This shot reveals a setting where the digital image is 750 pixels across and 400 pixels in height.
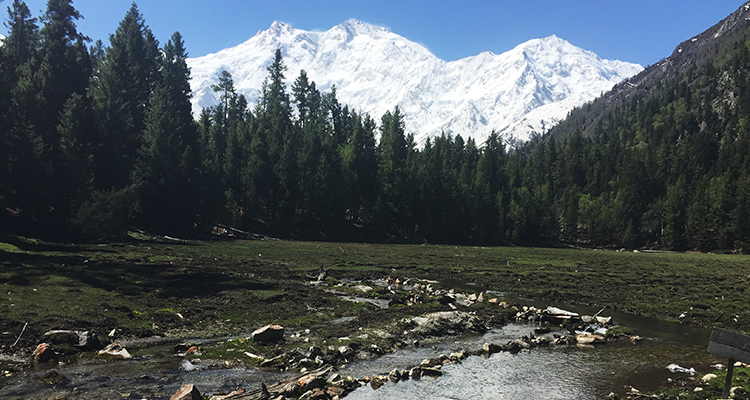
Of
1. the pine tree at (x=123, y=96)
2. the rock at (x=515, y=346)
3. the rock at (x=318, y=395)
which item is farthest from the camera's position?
the pine tree at (x=123, y=96)

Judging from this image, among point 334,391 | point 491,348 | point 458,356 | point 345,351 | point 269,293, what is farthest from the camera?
point 269,293

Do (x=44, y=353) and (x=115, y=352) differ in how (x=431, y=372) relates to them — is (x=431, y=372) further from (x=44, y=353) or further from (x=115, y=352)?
(x=44, y=353)

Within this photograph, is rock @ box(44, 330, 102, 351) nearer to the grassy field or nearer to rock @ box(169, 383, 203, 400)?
the grassy field

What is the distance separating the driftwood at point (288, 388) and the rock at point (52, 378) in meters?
6.83

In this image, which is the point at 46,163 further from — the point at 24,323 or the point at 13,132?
the point at 24,323

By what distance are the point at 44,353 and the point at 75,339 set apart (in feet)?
6.46

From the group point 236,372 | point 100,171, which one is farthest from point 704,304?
point 100,171

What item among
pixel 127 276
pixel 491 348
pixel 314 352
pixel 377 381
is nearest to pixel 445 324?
pixel 491 348

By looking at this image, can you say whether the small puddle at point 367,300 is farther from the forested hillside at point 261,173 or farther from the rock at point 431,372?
the forested hillside at point 261,173

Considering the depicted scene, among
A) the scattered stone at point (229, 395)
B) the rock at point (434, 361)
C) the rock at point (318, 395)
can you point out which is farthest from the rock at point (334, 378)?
the rock at point (434, 361)

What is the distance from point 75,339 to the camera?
21.6m

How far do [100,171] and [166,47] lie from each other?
171 ft

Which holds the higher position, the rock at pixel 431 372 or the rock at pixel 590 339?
the rock at pixel 590 339

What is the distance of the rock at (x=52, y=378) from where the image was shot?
17.5 metres
